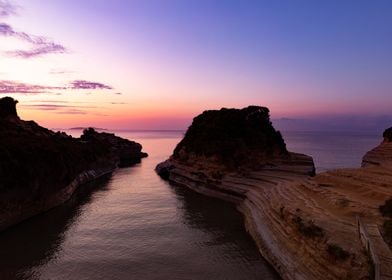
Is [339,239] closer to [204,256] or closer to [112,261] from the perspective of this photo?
[204,256]

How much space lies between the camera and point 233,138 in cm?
7419

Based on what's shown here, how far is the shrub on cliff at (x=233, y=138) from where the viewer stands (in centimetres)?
7038

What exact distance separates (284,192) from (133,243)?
62.3ft

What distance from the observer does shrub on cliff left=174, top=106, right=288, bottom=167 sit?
2771 inches

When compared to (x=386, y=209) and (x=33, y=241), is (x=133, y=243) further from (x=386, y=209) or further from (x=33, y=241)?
(x=386, y=209)

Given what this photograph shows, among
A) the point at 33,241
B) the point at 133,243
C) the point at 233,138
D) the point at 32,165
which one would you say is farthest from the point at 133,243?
the point at 233,138

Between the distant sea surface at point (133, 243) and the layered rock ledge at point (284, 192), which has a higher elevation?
the layered rock ledge at point (284, 192)

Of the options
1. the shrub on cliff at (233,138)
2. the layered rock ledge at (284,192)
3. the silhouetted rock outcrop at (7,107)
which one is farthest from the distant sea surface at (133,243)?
the silhouetted rock outcrop at (7,107)

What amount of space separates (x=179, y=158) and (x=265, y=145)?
790 inches

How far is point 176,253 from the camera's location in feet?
112

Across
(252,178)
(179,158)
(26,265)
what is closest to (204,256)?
(26,265)

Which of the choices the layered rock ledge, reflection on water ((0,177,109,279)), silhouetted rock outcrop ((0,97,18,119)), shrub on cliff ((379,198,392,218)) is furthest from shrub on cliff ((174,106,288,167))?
silhouetted rock outcrop ((0,97,18,119))

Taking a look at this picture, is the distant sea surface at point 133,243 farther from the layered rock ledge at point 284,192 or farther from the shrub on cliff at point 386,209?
the shrub on cliff at point 386,209

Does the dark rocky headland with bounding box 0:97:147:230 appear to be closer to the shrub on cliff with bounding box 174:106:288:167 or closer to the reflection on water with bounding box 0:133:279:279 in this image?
the reflection on water with bounding box 0:133:279:279
